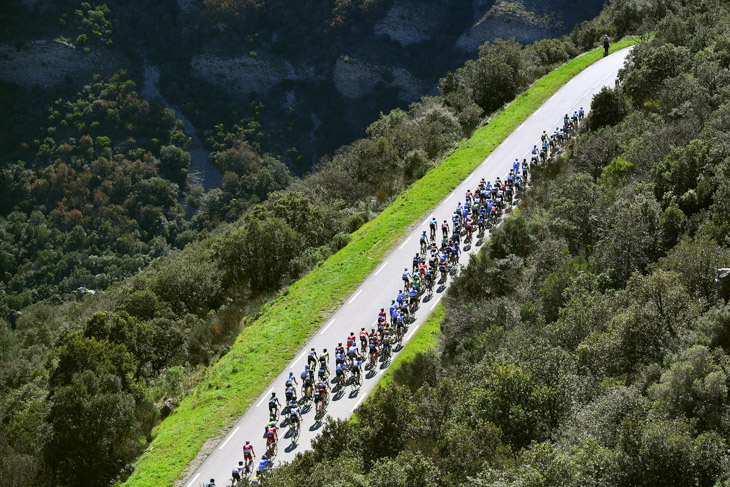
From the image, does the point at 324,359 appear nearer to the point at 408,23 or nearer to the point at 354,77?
the point at 354,77

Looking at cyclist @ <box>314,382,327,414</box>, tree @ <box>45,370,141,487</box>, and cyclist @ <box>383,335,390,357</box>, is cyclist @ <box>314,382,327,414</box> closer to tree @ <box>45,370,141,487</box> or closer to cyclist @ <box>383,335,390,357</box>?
cyclist @ <box>383,335,390,357</box>

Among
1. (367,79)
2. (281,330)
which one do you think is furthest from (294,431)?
(367,79)

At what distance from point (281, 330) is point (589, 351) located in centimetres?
1706

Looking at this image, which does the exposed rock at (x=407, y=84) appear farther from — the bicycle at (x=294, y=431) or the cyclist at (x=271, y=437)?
the cyclist at (x=271, y=437)

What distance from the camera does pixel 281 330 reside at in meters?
32.3

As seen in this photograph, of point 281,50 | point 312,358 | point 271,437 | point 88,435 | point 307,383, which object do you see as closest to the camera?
point 271,437

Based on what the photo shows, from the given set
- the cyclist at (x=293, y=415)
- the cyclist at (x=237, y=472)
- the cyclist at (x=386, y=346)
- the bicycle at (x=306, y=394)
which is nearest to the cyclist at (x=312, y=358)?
the bicycle at (x=306, y=394)

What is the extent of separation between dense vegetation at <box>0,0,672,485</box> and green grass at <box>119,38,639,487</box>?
1779 millimetres

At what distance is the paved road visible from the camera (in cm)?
2538

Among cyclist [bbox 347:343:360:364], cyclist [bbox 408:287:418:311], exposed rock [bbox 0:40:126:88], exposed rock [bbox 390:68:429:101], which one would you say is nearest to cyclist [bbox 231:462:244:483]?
cyclist [bbox 347:343:360:364]

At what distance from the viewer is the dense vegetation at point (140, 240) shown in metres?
27.8

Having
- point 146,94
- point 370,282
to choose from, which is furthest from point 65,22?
point 370,282

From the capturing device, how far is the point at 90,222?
272 ft

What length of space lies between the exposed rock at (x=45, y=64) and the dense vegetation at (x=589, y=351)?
9179 centimetres
